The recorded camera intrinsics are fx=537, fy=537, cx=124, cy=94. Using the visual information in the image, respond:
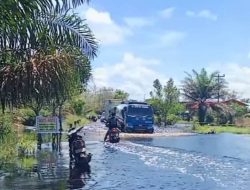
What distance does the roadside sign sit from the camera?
23281 mm

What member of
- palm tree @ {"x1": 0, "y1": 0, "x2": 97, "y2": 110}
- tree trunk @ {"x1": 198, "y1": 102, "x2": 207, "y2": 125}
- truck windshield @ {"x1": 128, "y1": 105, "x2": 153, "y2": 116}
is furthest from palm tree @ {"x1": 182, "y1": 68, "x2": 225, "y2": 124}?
palm tree @ {"x1": 0, "y1": 0, "x2": 97, "y2": 110}

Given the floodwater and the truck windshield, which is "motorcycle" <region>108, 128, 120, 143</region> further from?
the truck windshield

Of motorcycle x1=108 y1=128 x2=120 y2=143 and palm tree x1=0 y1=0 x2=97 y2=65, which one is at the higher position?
palm tree x1=0 y1=0 x2=97 y2=65

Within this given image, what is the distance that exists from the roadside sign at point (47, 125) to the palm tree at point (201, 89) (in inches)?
1682

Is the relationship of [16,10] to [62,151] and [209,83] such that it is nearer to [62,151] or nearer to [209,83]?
[62,151]

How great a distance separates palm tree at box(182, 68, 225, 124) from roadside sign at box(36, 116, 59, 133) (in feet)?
140

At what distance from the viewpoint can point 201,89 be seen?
65.0 metres

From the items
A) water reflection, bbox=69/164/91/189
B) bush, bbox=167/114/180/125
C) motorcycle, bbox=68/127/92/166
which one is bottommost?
water reflection, bbox=69/164/91/189

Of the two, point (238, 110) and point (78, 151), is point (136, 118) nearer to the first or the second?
point (238, 110)

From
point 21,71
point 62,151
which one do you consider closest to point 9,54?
point 21,71

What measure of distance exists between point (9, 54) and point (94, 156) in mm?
14196

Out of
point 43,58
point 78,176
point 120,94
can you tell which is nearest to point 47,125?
point 78,176

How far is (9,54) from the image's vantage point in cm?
848

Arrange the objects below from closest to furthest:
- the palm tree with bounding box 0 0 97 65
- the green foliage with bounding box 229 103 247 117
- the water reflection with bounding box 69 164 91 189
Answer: the palm tree with bounding box 0 0 97 65 → the water reflection with bounding box 69 164 91 189 → the green foliage with bounding box 229 103 247 117
